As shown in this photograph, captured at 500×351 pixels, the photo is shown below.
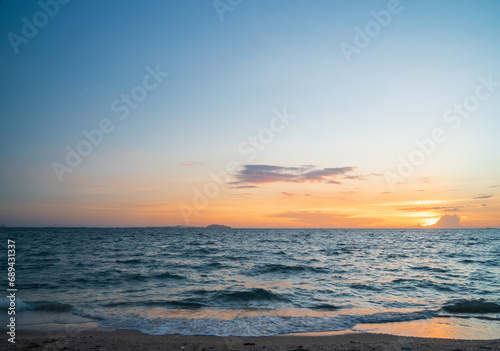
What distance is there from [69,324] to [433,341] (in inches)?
522

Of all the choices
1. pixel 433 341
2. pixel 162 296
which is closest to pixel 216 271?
pixel 162 296

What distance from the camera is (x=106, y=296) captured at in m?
16.3

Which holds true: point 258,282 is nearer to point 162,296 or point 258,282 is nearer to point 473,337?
point 162,296

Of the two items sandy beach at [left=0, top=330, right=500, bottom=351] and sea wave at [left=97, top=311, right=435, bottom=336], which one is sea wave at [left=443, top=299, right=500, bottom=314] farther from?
sandy beach at [left=0, top=330, right=500, bottom=351]

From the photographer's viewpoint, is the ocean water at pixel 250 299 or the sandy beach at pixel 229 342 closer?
the sandy beach at pixel 229 342

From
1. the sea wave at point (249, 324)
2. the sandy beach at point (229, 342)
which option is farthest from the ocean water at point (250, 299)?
the sandy beach at point (229, 342)

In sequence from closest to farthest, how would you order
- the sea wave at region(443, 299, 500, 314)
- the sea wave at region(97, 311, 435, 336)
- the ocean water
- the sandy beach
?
the sandy beach → the sea wave at region(97, 311, 435, 336) → the ocean water → the sea wave at region(443, 299, 500, 314)

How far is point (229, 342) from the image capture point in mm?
9758

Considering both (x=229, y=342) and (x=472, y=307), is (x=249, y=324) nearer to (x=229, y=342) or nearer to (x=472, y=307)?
(x=229, y=342)

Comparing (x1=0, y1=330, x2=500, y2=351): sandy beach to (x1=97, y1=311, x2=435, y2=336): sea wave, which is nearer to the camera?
(x1=0, y1=330, x2=500, y2=351): sandy beach

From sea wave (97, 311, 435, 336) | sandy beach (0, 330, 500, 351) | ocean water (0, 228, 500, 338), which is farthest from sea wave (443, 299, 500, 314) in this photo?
sandy beach (0, 330, 500, 351)

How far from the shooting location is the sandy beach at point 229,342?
8977mm

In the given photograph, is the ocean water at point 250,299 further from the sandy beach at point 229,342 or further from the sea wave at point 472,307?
the sandy beach at point 229,342

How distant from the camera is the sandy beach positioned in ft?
29.5
